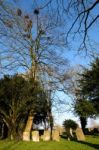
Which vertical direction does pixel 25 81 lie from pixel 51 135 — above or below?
above

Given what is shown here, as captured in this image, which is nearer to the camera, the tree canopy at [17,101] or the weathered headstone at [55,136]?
the weathered headstone at [55,136]

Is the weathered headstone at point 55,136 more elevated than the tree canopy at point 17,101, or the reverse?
the tree canopy at point 17,101

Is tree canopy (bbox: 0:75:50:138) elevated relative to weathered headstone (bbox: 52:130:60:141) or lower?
elevated

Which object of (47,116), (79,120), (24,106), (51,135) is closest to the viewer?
(51,135)

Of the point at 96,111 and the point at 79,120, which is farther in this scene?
the point at 79,120

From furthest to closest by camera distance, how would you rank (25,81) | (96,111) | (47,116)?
(96,111)
(47,116)
(25,81)

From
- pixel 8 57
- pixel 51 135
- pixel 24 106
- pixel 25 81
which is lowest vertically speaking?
pixel 51 135

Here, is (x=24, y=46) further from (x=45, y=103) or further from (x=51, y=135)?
(x=51, y=135)

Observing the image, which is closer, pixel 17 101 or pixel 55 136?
pixel 55 136

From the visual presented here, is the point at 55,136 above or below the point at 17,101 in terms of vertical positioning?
below

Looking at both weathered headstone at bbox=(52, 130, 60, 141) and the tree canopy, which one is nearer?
weathered headstone at bbox=(52, 130, 60, 141)

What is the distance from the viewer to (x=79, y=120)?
5700 centimetres

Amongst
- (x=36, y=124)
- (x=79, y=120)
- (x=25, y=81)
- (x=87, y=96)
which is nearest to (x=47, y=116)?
(x=36, y=124)

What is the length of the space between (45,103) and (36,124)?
7146 mm
